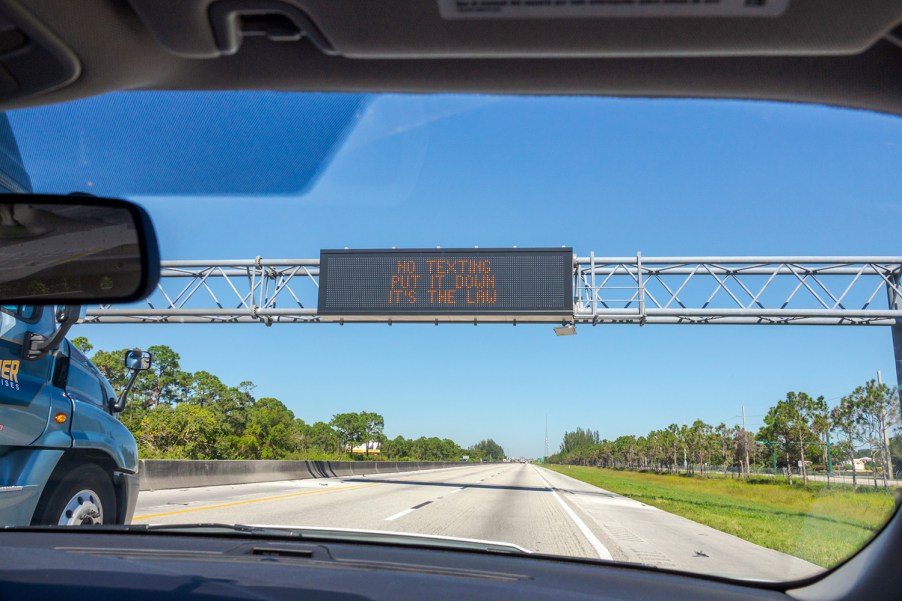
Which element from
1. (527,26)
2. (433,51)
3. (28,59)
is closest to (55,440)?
(28,59)

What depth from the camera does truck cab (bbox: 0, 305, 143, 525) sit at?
5.21 m

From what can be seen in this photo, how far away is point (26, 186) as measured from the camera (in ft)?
12.7

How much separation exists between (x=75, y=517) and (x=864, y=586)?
5.38 metres

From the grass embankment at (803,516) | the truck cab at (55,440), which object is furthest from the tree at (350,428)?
Result: the truck cab at (55,440)

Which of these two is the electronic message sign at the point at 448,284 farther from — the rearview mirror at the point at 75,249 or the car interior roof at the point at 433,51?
the rearview mirror at the point at 75,249

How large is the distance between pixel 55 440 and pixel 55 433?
0.19ft

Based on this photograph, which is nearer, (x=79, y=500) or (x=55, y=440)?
(x=55, y=440)

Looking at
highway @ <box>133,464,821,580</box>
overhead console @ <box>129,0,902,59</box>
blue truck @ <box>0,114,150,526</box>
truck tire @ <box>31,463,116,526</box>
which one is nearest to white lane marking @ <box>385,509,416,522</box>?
highway @ <box>133,464,821,580</box>

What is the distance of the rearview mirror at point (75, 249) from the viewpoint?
9.32 ft

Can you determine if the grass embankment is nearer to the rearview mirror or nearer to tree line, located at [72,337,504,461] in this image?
the rearview mirror

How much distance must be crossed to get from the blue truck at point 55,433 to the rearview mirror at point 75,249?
2.74m

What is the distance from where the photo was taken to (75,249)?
2.92m

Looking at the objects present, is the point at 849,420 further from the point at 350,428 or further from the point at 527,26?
the point at 350,428

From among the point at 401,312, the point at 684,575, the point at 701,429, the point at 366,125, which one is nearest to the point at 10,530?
the point at 366,125
